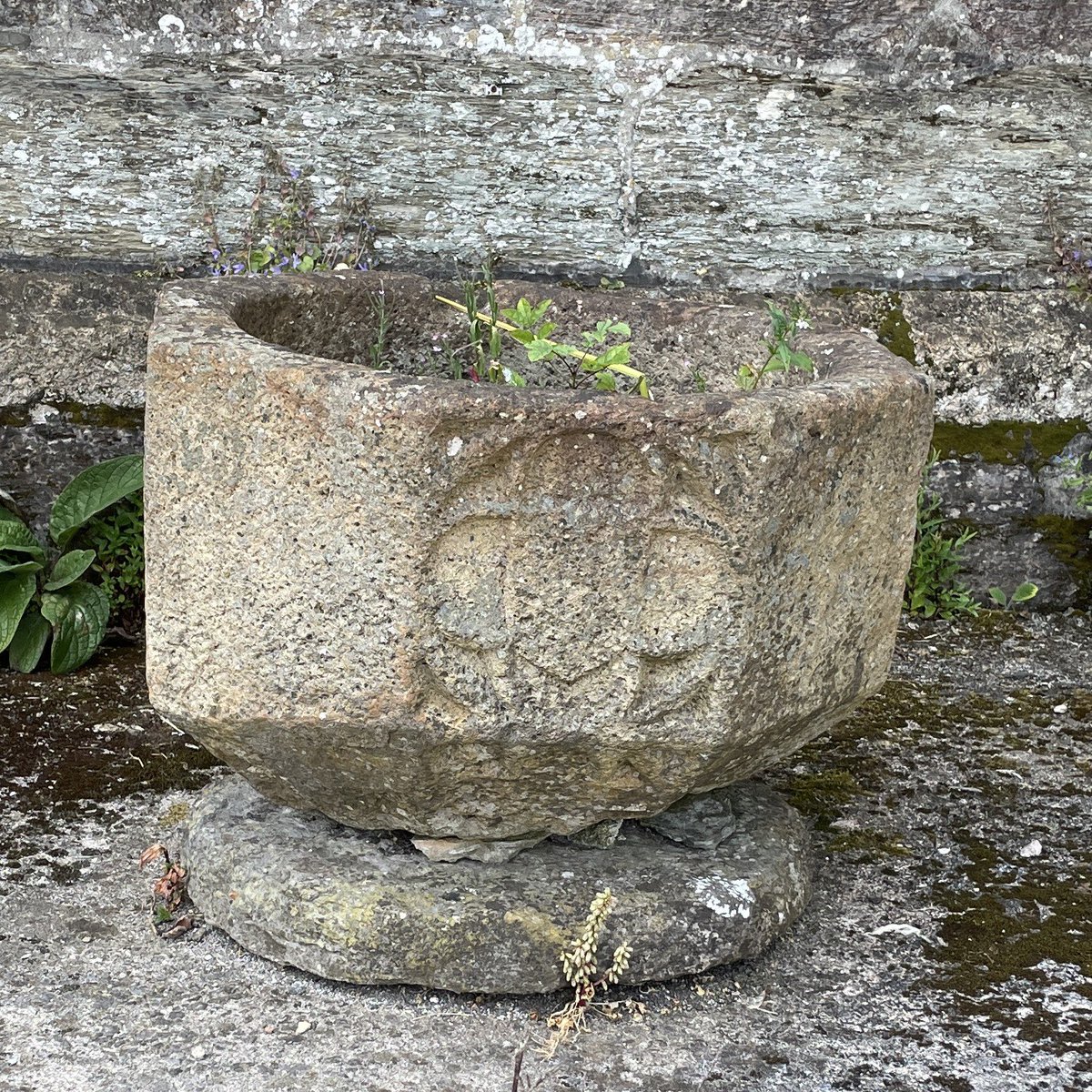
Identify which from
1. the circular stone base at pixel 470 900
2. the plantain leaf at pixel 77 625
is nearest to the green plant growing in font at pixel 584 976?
the circular stone base at pixel 470 900

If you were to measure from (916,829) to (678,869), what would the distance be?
2.22 ft

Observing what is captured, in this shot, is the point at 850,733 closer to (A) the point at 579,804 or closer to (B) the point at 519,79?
(A) the point at 579,804

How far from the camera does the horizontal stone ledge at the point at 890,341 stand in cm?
347

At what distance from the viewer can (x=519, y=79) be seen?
133 inches

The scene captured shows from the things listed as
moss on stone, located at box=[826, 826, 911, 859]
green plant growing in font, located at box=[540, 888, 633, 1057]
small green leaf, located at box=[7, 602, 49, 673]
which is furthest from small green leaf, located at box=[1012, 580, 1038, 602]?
small green leaf, located at box=[7, 602, 49, 673]

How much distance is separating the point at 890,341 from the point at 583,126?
0.92 meters

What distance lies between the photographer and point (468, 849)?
7.69ft

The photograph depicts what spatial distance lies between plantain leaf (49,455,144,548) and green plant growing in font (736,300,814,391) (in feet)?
5.10

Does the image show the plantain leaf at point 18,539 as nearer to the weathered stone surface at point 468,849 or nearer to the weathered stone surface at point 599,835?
the weathered stone surface at point 468,849

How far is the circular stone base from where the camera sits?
2.22 m

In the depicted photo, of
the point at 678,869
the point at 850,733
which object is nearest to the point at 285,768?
the point at 678,869

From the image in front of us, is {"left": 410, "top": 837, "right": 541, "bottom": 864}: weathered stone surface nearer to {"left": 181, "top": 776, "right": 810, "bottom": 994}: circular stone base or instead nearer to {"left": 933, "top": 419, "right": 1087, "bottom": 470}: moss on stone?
{"left": 181, "top": 776, "right": 810, "bottom": 994}: circular stone base

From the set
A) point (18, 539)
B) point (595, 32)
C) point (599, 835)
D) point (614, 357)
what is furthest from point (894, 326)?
point (18, 539)

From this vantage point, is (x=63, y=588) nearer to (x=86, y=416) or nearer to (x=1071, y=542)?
(x=86, y=416)
